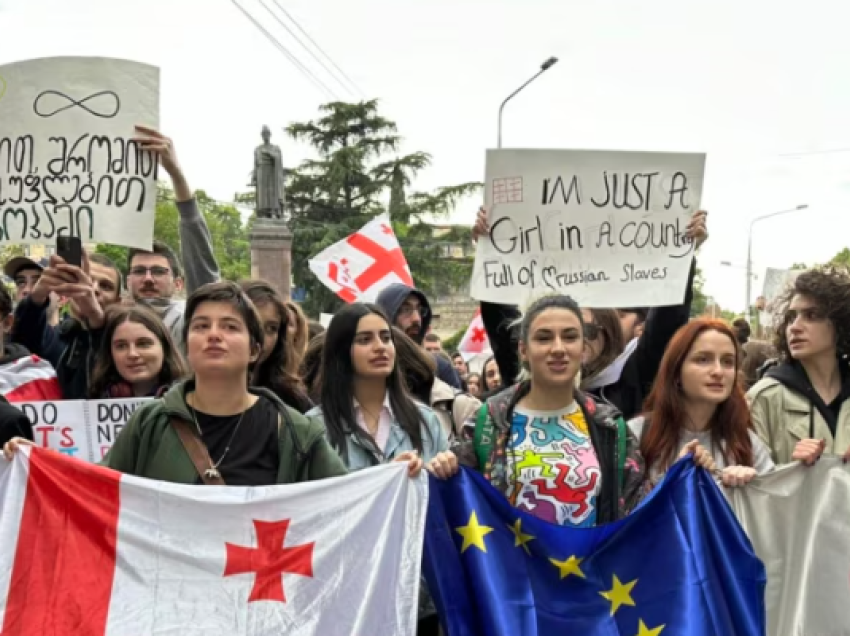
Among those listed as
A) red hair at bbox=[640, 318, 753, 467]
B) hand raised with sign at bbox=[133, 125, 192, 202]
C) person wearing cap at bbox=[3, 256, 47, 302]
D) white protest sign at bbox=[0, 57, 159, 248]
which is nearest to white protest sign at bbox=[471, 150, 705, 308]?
red hair at bbox=[640, 318, 753, 467]

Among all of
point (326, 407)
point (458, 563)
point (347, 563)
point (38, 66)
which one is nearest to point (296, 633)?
point (347, 563)

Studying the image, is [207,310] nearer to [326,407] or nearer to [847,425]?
[326,407]

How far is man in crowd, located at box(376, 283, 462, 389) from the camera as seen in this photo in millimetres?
4363

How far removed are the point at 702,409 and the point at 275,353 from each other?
1737 mm

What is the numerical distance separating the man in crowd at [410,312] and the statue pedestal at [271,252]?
13144 mm

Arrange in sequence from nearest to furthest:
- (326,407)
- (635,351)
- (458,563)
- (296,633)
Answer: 1. (296,633)
2. (458,563)
3. (326,407)
4. (635,351)

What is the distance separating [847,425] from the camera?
135 inches

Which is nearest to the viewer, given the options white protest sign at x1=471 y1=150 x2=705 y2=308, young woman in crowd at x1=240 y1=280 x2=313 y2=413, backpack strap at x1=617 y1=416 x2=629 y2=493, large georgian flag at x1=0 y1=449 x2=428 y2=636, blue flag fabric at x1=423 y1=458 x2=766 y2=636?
large georgian flag at x1=0 y1=449 x2=428 y2=636

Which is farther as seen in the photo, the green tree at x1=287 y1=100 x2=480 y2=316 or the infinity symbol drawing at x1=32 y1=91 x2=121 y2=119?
the green tree at x1=287 y1=100 x2=480 y2=316

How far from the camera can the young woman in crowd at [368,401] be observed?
3.22m

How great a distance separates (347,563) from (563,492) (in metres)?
0.74

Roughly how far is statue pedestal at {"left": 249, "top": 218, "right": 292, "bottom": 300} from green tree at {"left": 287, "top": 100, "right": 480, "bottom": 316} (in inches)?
530

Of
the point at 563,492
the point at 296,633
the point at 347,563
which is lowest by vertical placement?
the point at 296,633

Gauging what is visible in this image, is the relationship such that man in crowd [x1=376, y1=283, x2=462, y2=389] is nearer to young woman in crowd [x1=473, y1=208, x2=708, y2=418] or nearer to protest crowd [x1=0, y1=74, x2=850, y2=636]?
protest crowd [x1=0, y1=74, x2=850, y2=636]
